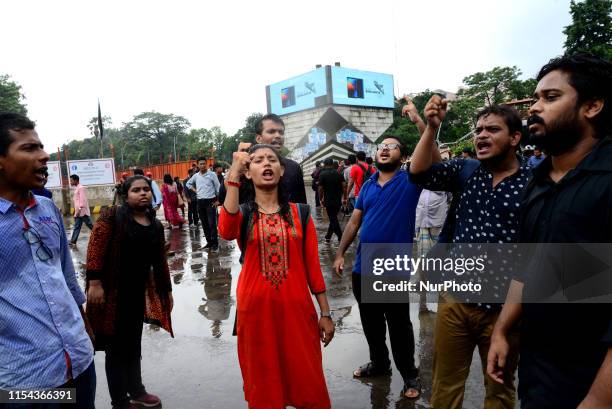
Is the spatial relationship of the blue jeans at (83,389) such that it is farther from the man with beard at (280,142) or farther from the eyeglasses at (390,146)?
the eyeglasses at (390,146)

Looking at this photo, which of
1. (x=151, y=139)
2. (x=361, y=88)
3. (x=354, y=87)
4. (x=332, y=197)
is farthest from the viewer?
(x=151, y=139)

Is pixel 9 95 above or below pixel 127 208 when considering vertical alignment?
above

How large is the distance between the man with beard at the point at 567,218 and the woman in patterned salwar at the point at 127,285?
2530mm

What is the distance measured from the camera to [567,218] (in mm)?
1465

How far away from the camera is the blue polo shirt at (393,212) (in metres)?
3.21

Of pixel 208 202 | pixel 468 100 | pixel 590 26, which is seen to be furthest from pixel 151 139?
pixel 208 202

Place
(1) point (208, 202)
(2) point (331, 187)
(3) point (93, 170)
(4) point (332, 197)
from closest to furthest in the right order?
1. (4) point (332, 197)
2. (2) point (331, 187)
3. (1) point (208, 202)
4. (3) point (93, 170)

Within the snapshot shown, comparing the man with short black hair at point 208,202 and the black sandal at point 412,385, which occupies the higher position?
the man with short black hair at point 208,202

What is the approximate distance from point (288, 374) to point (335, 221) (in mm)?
6443

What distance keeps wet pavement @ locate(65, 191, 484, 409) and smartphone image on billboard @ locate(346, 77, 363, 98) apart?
34.3 metres

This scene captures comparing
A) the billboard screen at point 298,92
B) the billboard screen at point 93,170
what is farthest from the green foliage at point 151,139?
the billboard screen at point 93,170

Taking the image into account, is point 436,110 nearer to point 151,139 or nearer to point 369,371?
point 369,371

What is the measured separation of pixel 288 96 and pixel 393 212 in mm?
38811

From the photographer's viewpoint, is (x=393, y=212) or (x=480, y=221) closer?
(x=480, y=221)
